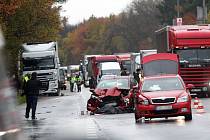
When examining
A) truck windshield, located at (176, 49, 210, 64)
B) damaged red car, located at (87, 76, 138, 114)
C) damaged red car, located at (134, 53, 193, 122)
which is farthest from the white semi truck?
damaged red car, located at (134, 53, 193, 122)

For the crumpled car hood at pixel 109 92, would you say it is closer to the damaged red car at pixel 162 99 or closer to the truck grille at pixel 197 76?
the damaged red car at pixel 162 99

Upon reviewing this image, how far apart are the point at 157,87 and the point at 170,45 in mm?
15954

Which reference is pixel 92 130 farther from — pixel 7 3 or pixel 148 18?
pixel 148 18

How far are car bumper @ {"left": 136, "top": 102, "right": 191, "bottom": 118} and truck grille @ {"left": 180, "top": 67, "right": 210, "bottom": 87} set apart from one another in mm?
16919

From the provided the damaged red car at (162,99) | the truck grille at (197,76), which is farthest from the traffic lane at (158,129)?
the truck grille at (197,76)

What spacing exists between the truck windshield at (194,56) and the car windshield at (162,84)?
15042 mm

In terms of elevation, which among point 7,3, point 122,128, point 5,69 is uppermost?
point 7,3

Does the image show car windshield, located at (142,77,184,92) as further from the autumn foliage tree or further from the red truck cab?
the autumn foliage tree

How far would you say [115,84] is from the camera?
31.6m

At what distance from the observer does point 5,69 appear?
23.8ft

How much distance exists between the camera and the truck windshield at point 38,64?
54.9 metres

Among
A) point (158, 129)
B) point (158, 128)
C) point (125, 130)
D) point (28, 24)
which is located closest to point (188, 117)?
point (158, 128)

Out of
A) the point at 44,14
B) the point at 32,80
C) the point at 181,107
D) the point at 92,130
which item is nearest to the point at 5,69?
the point at 92,130

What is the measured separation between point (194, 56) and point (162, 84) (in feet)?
50.8
